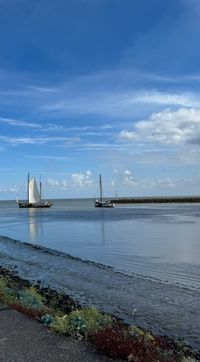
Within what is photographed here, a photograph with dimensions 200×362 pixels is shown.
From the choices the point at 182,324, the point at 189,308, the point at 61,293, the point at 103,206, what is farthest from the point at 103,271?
the point at 103,206

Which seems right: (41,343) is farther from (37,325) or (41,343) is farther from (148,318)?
(148,318)

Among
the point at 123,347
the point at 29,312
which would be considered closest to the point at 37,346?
the point at 123,347

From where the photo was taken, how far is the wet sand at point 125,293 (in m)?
13.0

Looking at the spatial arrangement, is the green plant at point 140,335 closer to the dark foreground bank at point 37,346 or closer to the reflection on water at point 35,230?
the dark foreground bank at point 37,346

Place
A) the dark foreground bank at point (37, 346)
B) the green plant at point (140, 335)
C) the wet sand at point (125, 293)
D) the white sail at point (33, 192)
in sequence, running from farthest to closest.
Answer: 1. the white sail at point (33, 192)
2. the wet sand at point (125, 293)
3. the green plant at point (140, 335)
4. the dark foreground bank at point (37, 346)

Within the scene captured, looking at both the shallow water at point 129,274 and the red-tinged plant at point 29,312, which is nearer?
the red-tinged plant at point 29,312

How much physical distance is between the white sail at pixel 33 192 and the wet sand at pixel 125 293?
400 ft

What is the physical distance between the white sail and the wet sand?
400ft

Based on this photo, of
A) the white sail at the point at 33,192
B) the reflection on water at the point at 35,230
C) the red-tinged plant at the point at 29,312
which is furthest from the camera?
the white sail at the point at 33,192

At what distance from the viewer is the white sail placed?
148500 mm

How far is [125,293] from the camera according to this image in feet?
56.7

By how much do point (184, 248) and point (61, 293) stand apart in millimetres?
16295

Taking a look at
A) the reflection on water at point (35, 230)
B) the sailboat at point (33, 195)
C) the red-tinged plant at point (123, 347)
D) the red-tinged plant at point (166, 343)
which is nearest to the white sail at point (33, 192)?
the sailboat at point (33, 195)

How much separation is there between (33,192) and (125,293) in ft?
449
